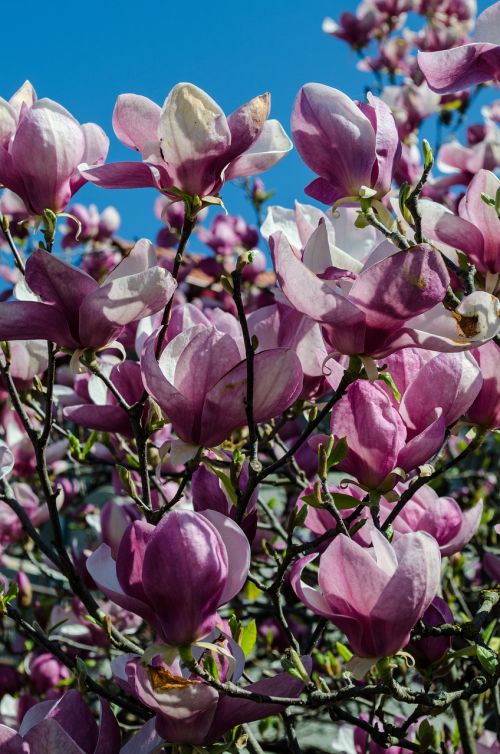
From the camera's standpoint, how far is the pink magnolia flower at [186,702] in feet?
2.40

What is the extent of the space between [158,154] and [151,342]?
23 cm

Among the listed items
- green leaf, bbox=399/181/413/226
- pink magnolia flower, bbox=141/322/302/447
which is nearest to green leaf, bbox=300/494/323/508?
pink magnolia flower, bbox=141/322/302/447

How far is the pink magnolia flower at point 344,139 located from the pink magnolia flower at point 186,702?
53 centimetres

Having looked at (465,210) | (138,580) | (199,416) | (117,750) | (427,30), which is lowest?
(117,750)

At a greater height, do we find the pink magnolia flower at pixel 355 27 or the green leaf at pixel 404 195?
the pink magnolia flower at pixel 355 27

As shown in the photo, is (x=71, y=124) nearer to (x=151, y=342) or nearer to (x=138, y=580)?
(x=151, y=342)

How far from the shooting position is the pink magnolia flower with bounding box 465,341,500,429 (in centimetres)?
93

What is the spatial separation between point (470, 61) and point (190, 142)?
370mm

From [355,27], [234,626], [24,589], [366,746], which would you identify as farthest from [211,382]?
[355,27]

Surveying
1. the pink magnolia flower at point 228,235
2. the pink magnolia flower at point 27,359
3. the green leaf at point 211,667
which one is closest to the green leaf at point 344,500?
the green leaf at point 211,667

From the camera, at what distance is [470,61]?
976mm

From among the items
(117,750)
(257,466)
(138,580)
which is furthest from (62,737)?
(257,466)

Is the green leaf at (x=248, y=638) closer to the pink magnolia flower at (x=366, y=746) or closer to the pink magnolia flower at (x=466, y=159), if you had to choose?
the pink magnolia flower at (x=366, y=746)

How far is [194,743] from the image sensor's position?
2.56 ft
